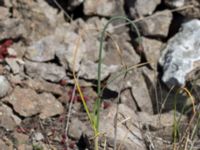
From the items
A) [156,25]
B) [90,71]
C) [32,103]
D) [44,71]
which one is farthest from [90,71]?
[156,25]

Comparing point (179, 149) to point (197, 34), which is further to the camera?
point (197, 34)

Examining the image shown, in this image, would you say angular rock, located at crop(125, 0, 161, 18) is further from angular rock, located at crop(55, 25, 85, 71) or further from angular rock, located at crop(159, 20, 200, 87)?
angular rock, located at crop(55, 25, 85, 71)

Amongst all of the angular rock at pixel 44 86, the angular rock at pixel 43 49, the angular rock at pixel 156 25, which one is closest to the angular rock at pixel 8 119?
the angular rock at pixel 44 86

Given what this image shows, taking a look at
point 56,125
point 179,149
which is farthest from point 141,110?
point 179,149

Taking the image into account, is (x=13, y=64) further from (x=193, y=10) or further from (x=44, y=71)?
(x=193, y=10)

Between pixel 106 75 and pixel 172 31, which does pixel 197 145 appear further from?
pixel 172 31

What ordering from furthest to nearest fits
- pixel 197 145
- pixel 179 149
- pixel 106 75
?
pixel 106 75, pixel 197 145, pixel 179 149

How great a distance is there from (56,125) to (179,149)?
1.75 meters

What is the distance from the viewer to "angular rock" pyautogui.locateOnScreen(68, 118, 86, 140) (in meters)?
5.54

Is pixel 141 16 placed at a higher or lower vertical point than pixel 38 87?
higher

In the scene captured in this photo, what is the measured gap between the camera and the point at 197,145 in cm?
505

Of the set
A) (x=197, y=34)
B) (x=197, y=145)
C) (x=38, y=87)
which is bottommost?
(x=197, y=145)

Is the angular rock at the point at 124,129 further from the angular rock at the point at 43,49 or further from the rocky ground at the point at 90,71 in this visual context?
the angular rock at the point at 43,49

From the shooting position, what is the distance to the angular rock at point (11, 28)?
613cm
